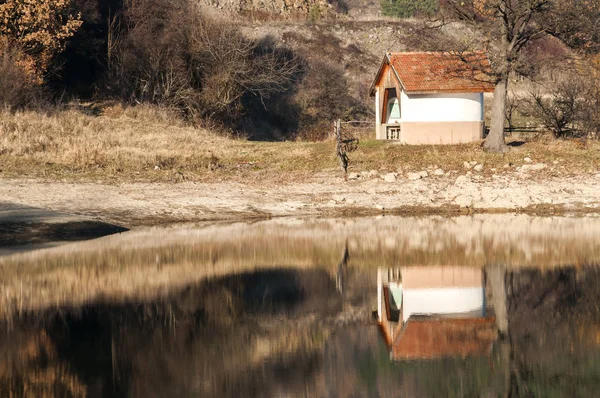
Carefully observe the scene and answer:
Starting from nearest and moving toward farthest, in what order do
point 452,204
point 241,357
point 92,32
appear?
point 241,357 → point 452,204 → point 92,32

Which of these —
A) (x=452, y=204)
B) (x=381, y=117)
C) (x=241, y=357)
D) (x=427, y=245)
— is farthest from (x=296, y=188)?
(x=241, y=357)

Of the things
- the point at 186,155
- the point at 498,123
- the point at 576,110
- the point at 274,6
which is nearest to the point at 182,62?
the point at 186,155

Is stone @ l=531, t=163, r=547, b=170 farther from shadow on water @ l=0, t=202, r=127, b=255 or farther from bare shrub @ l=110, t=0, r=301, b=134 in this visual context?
bare shrub @ l=110, t=0, r=301, b=134

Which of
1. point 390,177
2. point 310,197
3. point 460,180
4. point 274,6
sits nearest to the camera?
point 310,197

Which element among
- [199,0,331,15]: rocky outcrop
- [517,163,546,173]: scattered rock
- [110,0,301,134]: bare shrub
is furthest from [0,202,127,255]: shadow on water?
[199,0,331,15]: rocky outcrop

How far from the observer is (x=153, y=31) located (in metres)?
55.2

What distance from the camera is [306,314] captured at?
17594mm

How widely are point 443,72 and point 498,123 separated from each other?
15.6ft

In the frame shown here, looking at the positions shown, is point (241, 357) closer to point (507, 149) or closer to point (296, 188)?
point (296, 188)

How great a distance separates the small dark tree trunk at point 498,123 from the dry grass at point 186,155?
60cm

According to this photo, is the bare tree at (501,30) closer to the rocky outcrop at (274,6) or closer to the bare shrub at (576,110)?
the bare shrub at (576,110)

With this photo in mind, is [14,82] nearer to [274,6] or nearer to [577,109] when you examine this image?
[577,109]

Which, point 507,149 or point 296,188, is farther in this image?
point 507,149

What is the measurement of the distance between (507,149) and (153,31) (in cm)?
2517
